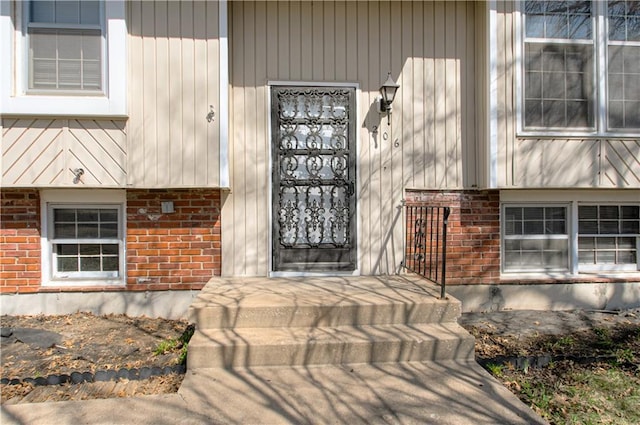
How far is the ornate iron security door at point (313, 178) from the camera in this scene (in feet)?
15.0

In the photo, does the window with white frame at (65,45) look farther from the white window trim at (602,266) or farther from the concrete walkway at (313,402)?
the white window trim at (602,266)

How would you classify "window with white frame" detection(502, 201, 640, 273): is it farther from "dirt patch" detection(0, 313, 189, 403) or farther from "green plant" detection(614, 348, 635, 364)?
"dirt patch" detection(0, 313, 189, 403)

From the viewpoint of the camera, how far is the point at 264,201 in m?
4.54

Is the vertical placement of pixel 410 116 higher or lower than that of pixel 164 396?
higher

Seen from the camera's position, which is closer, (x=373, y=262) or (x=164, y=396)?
(x=164, y=396)

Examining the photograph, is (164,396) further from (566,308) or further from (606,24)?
(606,24)

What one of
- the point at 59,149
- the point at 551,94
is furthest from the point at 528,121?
the point at 59,149

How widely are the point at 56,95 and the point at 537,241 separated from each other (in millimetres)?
5425

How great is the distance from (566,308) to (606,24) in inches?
125

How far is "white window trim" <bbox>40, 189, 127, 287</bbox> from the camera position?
4.35 m

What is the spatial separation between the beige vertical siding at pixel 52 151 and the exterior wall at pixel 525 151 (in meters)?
4.09

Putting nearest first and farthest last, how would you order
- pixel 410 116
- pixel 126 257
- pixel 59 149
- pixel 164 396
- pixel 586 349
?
pixel 164 396, pixel 586 349, pixel 59 149, pixel 126 257, pixel 410 116

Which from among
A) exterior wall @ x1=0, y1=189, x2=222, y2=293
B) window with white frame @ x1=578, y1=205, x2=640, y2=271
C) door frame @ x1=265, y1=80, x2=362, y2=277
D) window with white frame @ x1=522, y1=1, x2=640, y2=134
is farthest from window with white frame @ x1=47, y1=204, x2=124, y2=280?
window with white frame @ x1=578, y1=205, x2=640, y2=271

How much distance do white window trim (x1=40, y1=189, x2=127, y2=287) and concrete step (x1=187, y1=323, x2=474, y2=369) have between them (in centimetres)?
176
